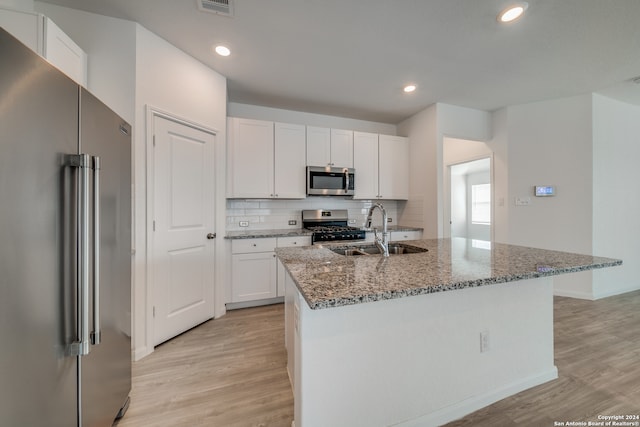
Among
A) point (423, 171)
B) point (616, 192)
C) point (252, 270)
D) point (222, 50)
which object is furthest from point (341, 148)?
point (616, 192)

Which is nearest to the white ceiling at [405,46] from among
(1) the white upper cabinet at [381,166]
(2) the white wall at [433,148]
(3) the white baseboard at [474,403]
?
(2) the white wall at [433,148]

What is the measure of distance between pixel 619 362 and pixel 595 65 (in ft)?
9.20

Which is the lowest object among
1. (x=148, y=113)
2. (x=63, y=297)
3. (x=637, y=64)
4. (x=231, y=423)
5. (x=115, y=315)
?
(x=231, y=423)

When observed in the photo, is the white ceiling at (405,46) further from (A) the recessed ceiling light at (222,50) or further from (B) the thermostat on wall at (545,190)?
(B) the thermostat on wall at (545,190)

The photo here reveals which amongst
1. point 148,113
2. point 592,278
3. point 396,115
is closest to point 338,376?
point 148,113

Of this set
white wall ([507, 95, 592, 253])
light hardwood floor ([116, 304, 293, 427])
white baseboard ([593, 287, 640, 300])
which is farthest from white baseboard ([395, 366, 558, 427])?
white baseboard ([593, 287, 640, 300])

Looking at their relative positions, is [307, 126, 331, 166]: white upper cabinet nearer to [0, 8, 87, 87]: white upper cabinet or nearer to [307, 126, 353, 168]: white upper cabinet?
[307, 126, 353, 168]: white upper cabinet

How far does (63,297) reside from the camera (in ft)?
2.90

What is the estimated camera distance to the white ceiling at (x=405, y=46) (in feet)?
5.82

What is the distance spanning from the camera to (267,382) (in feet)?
5.44

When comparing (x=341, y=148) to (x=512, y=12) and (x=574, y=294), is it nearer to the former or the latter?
(x=512, y=12)

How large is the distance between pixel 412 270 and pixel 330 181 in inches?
94.2

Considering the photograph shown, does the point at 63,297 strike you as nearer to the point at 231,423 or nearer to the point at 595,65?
the point at 231,423

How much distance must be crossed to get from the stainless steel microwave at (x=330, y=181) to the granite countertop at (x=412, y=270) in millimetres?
1743
